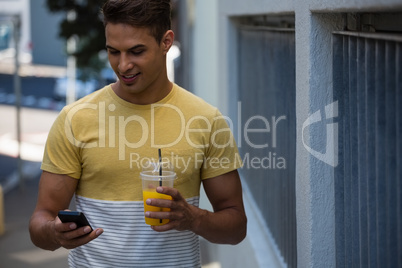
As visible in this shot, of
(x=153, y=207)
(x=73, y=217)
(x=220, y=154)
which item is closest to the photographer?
(x=73, y=217)

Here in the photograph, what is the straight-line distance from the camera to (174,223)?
2621mm

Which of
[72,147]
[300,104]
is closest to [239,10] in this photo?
[300,104]

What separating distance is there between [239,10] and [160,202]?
293 centimetres

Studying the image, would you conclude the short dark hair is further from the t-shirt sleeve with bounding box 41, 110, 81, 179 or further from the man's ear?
the t-shirt sleeve with bounding box 41, 110, 81, 179

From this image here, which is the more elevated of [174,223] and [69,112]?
[69,112]

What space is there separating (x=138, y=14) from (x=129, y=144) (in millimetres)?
491

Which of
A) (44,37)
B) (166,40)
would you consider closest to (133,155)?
(166,40)

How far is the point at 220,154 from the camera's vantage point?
9.68 ft

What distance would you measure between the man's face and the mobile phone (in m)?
0.55

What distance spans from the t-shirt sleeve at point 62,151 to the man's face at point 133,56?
269mm

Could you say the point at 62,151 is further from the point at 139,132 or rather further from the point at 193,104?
the point at 193,104

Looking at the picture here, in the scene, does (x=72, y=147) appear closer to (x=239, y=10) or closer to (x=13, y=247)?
(x=239, y=10)

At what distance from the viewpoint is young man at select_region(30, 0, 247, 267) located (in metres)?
2.84

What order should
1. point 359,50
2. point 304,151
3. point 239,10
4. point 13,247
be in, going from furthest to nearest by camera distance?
point 13,247 < point 239,10 < point 304,151 < point 359,50
